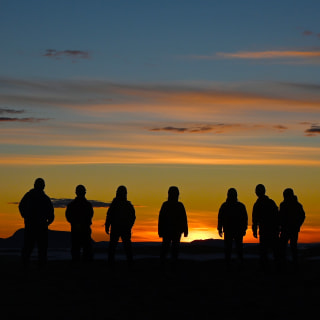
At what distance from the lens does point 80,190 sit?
1922 cm

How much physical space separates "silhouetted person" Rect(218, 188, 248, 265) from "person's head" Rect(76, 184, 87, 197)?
3731 mm

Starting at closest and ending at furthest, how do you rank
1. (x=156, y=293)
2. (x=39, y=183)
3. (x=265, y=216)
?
1. (x=156, y=293)
2. (x=265, y=216)
3. (x=39, y=183)

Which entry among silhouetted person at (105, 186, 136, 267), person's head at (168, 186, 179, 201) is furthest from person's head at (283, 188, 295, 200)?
silhouetted person at (105, 186, 136, 267)

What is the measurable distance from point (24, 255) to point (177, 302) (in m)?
7.29

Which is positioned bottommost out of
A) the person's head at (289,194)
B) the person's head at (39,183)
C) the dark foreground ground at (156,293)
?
the dark foreground ground at (156,293)

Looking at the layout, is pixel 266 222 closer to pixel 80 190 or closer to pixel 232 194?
pixel 232 194

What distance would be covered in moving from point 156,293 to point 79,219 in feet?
22.4

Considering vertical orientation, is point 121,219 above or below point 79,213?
below

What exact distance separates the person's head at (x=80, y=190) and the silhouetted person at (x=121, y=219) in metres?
0.97

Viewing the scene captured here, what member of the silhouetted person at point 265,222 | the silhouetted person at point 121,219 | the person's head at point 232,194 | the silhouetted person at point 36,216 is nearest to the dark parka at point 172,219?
the silhouetted person at point 121,219

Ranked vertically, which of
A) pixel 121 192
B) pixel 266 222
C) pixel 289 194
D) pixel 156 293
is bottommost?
pixel 156 293

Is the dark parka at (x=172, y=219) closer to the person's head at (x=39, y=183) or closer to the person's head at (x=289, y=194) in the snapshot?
the person's head at (x=289, y=194)

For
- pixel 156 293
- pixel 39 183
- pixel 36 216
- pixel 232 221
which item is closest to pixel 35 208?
pixel 36 216

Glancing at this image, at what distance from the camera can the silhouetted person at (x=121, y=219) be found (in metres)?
18.5
